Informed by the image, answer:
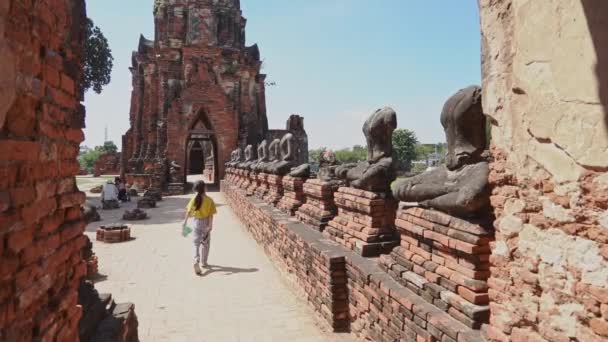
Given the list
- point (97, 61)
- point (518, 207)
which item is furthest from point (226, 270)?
point (97, 61)

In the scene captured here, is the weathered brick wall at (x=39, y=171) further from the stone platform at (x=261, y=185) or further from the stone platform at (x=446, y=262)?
the stone platform at (x=261, y=185)

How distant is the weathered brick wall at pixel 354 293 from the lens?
2.57m

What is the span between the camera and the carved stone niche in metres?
2.55

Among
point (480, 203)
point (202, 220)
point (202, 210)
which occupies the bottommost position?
point (202, 220)

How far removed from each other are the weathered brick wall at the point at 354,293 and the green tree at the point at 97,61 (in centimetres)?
1893

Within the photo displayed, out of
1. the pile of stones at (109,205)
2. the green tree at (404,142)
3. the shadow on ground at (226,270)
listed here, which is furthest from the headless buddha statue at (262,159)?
the green tree at (404,142)

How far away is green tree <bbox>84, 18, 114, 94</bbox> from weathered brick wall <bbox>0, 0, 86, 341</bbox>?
2107cm

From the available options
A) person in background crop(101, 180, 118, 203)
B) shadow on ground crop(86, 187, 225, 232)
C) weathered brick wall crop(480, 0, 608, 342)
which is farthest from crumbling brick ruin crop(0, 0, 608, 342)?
person in background crop(101, 180, 118, 203)

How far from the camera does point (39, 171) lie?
1907 mm

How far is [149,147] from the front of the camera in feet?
73.2

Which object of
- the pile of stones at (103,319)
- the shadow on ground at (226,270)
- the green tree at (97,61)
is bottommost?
the shadow on ground at (226,270)

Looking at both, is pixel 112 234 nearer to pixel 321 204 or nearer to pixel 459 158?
pixel 321 204

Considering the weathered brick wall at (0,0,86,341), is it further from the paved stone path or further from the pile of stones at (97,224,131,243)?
the pile of stones at (97,224,131,243)

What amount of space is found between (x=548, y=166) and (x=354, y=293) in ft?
7.46
